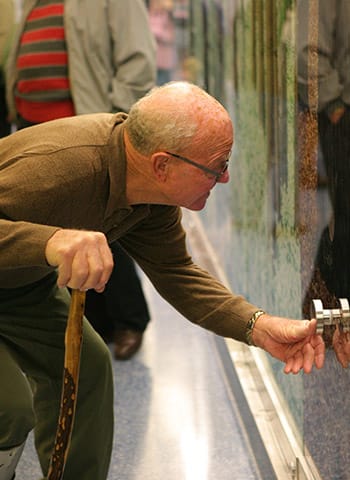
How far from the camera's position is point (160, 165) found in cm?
235

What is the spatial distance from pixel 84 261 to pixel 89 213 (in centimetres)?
50

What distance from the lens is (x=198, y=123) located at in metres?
2.29

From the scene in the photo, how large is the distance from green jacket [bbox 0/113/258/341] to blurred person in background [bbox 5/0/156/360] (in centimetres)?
166

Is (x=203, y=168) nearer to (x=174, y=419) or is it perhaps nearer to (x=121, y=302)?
(x=174, y=419)

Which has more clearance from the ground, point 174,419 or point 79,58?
point 79,58

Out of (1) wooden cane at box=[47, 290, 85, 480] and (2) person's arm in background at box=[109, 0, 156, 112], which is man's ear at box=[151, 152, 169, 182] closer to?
(1) wooden cane at box=[47, 290, 85, 480]

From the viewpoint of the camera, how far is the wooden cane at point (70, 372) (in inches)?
86.7

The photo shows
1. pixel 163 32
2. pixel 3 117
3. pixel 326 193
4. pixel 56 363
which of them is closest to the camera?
pixel 326 193

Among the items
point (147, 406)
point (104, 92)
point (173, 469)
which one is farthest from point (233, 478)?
point (104, 92)

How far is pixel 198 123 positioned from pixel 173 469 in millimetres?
1540

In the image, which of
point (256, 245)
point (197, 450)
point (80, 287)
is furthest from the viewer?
point (256, 245)

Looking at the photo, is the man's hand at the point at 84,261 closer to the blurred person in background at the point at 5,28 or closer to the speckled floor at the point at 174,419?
the speckled floor at the point at 174,419

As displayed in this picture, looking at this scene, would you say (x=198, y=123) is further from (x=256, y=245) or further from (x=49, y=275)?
(x=256, y=245)

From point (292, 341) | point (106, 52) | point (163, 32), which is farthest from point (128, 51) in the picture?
point (163, 32)
